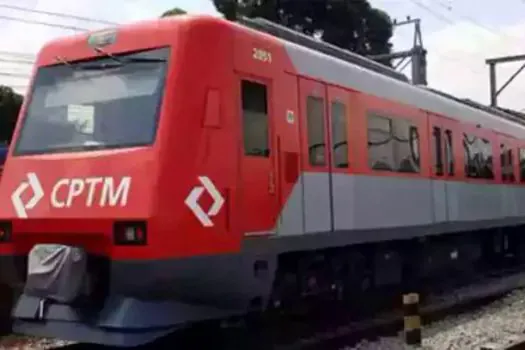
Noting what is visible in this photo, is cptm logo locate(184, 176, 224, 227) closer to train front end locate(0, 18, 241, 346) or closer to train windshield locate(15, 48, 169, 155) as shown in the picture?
train front end locate(0, 18, 241, 346)

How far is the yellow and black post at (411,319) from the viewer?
28.9 ft

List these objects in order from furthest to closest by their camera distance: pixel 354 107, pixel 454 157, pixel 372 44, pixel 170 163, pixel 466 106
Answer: pixel 372 44
pixel 466 106
pixel 454 157
pixel 354 107
pixel 170 163

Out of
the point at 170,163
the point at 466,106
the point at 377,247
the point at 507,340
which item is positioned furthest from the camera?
the point at 466,106

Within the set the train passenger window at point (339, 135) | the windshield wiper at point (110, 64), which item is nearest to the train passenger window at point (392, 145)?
the train passenger window at point (339, 135)

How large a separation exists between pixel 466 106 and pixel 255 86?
7.43 m

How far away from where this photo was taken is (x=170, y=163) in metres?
7.25

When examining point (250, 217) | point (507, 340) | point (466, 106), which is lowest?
point (507, 340)

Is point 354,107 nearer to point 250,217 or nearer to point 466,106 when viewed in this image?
point 250,217

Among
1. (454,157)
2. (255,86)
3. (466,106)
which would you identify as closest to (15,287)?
(255,86)

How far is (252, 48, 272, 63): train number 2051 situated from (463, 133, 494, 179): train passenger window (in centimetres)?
641

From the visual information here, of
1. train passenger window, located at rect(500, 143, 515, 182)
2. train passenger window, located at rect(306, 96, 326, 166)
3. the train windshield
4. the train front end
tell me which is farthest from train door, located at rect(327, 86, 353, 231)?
train passenger window, located at rect(500, 143, 515, 182)

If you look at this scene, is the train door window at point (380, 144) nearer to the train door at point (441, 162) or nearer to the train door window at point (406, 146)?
the train door window at point (406, 146)

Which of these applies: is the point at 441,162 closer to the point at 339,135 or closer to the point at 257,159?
the point at 339,135

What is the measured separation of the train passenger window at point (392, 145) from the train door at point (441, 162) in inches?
29.4
